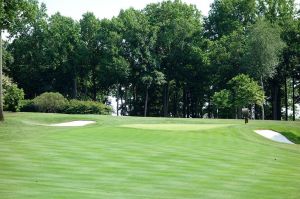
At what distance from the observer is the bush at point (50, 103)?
1938 inches

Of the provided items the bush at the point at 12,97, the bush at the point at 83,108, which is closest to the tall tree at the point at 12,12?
the bush at the point at 12,97

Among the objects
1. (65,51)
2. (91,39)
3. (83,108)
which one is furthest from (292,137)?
(91,39)

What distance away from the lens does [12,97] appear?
134 ft

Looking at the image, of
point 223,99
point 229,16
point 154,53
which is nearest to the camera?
point 223,99

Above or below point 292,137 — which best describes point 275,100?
above

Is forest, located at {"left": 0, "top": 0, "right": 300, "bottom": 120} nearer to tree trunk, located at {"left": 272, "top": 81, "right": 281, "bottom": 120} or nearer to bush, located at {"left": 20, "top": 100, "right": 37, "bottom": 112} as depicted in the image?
tree trunk, located at {"left": 272, "top": 81, "right": 281, "bottom": 120}

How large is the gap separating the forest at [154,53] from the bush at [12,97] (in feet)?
77.2

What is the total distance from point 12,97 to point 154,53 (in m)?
33.5

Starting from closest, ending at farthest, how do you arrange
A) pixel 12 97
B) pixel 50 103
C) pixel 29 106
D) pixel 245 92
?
pixel 12 97 < pixel 50 103 < pixel 29 106 < pixel 245 92

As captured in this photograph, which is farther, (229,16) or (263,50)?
(229,16)

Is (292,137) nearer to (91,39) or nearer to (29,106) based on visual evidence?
(29,106)

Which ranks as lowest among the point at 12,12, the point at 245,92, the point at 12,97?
the point at 12,97

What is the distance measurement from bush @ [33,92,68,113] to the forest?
1696cm

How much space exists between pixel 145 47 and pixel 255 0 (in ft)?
69.1
